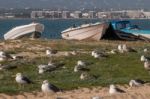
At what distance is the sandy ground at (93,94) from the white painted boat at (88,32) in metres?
24.5

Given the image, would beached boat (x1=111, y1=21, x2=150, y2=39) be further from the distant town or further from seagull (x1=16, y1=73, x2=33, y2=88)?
the distant town

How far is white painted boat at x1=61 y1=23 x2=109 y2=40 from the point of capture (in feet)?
156

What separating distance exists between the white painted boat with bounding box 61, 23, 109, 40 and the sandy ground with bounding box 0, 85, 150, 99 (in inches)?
964

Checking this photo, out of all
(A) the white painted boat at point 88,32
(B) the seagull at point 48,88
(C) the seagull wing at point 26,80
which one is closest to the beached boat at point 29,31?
(A) the white painted boat at point 88,32

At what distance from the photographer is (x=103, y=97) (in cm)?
1973

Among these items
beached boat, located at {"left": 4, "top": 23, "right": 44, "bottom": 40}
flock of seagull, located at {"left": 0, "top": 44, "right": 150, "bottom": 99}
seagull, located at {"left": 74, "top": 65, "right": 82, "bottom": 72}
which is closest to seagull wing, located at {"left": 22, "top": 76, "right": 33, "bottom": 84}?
flock of seagull, located at {"left": 0, "top": 44, "right": 150, "bottom": 99}

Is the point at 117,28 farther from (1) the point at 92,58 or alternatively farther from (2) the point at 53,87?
(2) the point at 53,87

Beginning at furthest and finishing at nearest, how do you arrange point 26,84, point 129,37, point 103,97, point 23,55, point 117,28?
point 117,28 < point 129,37 < point 23,55 < point 26,84 < point 103,97

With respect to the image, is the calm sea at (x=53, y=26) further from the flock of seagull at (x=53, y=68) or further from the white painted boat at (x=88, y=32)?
the flock of seagull at (x=53, y=68)

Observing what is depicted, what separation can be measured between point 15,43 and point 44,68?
525 inches

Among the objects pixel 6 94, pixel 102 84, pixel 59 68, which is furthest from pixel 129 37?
pixel 6 94

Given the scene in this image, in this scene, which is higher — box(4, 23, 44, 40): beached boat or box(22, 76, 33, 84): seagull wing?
box(22, 76, 33, 84): seagull wing

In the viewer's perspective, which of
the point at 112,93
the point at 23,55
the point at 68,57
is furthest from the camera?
the point at 23,55

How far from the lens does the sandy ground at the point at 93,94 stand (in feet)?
66.3
